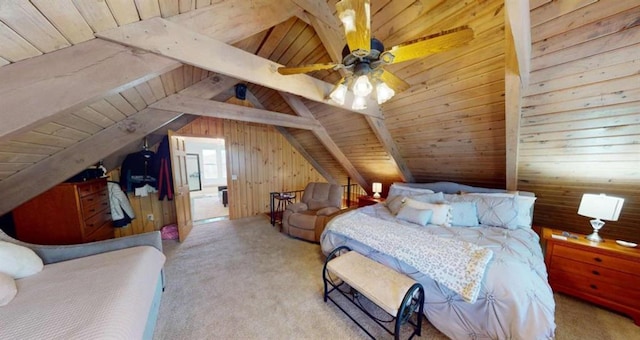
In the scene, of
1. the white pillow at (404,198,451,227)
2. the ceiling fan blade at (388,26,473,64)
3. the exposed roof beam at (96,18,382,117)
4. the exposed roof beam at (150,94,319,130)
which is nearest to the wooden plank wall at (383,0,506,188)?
the ceiling fan blade at (388,26,473,64)

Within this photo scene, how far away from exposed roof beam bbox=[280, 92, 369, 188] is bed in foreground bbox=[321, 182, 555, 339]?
1688 millimetres

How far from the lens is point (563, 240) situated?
1.96 m

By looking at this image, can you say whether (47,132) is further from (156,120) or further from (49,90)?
(49,90)

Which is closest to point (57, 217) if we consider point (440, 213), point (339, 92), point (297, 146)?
point (339, 92)

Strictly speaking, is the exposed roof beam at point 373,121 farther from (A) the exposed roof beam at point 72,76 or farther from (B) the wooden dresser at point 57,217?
A: (B) the wooden dresser at point 57,217

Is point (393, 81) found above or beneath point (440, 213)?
above

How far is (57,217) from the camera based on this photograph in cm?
207

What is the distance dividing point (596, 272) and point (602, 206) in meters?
0.61

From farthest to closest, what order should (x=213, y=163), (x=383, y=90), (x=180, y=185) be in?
(x=213, y=163) < (x=180, y=185) < (x=383, y=90)

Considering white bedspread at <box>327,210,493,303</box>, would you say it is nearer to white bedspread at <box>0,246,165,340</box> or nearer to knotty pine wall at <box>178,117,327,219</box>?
white bedspread at <box>0,246,165,340</box>

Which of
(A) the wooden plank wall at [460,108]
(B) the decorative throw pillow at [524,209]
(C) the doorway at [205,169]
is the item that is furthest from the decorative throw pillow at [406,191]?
(C) the doorway at [205,169]

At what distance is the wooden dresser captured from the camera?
200 cm

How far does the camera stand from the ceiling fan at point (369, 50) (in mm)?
943

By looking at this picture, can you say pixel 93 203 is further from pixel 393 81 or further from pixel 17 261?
pixel 393 81
